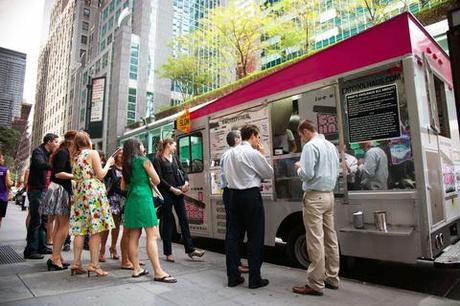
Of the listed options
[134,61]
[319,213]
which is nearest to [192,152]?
[319,213]

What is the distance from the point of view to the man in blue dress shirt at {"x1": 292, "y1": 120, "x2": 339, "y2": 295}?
3.56 metres

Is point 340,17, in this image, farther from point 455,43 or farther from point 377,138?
point 455,43

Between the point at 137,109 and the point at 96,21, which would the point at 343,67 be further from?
the point at 96,21

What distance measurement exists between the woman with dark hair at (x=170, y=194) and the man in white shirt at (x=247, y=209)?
145 cm

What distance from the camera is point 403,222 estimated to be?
3.61 metres

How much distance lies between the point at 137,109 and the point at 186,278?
39334 millimetres

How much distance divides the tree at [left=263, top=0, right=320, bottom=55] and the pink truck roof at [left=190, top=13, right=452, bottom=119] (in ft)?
59.0

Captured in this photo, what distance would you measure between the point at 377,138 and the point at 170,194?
3.10 metres

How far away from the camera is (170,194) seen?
5.34 m

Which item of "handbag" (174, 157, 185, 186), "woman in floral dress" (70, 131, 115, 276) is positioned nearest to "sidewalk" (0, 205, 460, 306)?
"woman in floral dress" (70, 131, 115, 276)

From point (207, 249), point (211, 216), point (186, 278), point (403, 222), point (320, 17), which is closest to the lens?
point (403, 222)

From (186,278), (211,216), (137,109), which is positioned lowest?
(186,278)

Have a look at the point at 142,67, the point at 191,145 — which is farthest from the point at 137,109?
the point at 191,145

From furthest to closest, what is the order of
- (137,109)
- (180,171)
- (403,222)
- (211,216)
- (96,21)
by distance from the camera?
(96,21) → (137,109) → (211,216) → (180,171) → (403,222)
